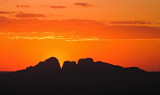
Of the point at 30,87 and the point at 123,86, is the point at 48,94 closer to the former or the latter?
the point at 30,87

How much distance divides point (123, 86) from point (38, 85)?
1707 inches

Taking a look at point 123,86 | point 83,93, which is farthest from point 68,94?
point 123,86

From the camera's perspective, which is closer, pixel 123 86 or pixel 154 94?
pixel 154 94

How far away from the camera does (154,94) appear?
152 meters

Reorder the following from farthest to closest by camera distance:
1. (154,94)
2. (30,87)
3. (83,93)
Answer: (30,87), (83,93), (154,94)

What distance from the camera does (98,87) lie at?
190625 mm

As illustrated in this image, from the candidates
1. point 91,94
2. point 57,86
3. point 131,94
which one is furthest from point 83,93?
point 57,86

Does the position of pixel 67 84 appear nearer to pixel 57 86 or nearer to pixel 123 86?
pixel 57 86

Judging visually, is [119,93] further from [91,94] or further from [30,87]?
[30,87]

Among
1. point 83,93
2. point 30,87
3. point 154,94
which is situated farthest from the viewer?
point 30,87

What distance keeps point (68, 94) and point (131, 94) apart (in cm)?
2616

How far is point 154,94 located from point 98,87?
43.6 metres

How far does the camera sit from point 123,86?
196 meters

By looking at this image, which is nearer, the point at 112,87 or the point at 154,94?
the point at 154,94
